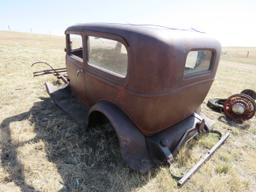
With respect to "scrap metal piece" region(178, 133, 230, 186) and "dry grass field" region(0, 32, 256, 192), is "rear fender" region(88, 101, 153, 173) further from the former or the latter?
"scrap metal piece" region(178, 133, 230, 186)

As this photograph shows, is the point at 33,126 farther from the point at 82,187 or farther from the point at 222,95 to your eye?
the point at 222,95

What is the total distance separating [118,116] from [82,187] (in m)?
0.93

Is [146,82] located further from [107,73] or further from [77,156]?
[77,156]

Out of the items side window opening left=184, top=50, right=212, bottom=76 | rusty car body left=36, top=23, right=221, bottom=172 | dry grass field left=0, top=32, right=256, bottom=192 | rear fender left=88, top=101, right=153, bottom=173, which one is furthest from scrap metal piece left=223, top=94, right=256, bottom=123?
rear fender left=88, top=101, right=153, bottom=173

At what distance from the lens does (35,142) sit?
3.10m

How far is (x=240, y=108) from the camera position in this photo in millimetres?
4160

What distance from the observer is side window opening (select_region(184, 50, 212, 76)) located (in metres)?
2.71

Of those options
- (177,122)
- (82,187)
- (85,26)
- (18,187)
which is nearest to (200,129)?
(177,122)

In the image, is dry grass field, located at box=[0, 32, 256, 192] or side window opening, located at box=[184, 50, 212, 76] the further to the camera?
side window opening, located at box=[184, 50, 212, 76]

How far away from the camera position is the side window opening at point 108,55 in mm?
2569

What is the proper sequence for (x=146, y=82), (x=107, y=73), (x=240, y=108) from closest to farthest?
(x=146, y=82) < (x=107, y=73) < (x=240, y=108)

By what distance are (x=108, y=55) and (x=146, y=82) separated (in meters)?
0.87

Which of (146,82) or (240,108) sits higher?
(146,82)

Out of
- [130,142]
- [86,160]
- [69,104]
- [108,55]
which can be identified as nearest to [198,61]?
[108,55]
